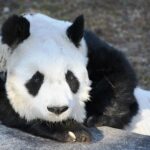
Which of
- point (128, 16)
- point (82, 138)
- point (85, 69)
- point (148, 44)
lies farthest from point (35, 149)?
point (128, 16)

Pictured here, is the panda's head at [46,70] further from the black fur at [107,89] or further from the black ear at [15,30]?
the black fur at [107,89]

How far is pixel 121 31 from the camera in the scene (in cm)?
925

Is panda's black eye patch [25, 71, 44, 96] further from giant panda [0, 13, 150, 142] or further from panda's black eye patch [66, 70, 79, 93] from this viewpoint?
panda's black eye patch [66, 70, 79, 93]

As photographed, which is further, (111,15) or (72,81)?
(111,15)

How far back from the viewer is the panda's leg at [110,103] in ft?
14.0

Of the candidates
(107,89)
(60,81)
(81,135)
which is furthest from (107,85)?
(60,81)

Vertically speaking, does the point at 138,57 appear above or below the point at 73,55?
below

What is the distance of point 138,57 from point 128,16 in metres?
1.75

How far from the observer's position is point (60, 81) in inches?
147

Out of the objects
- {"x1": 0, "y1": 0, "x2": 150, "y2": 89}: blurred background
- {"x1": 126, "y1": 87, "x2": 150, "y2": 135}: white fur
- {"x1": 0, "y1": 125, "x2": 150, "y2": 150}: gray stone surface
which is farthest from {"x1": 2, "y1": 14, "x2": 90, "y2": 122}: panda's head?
{"x1": 0, "y1": 0, "x2": 150, "y2": 89}: blurred background

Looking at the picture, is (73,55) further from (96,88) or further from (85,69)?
(96,88)

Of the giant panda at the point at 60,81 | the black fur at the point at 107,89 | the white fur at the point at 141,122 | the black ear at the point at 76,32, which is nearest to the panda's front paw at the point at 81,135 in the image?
the giant panda at the point at 60,81

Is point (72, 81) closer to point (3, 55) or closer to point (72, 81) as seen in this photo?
point (72, 81)

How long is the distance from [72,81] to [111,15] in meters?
6.00
